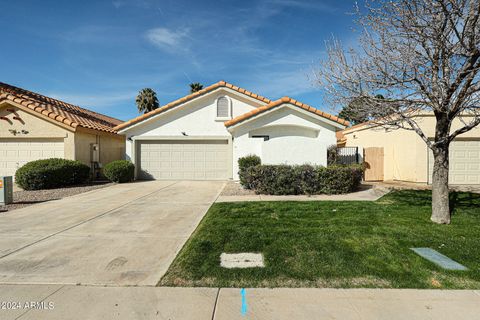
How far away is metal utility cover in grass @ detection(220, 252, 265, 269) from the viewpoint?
398 cm

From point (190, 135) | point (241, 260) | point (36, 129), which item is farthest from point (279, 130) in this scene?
point (36, 129)

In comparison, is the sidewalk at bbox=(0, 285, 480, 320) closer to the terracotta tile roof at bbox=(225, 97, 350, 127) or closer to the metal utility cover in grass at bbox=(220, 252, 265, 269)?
the metal utility cover in grass at bbox=(220, 252, 265, 269)

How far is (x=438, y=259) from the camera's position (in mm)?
4172

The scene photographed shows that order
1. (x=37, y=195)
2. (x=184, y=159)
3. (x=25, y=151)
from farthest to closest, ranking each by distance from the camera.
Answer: (x=184, y=159)
(x=25, y=151)
(x=37, y=195)

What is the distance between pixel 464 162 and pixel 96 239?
16840 mm

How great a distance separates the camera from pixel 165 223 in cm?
631

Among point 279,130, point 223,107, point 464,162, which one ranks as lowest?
point 464,162

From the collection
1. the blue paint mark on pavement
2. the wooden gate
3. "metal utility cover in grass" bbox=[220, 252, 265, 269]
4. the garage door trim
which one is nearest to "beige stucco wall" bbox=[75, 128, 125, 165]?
the garage door trim

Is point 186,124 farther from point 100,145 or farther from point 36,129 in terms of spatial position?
point 36,129

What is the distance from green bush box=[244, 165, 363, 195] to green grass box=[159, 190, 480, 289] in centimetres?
197

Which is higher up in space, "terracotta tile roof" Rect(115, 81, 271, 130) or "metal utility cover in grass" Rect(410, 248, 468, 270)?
"terracotta tile roof" Rect(115, 81, 271, 130)

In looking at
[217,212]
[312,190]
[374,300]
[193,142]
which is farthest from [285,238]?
[193,142]

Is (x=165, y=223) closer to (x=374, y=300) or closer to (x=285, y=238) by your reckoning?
(x=285, y=238)

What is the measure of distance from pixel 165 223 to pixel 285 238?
3.10 meters
